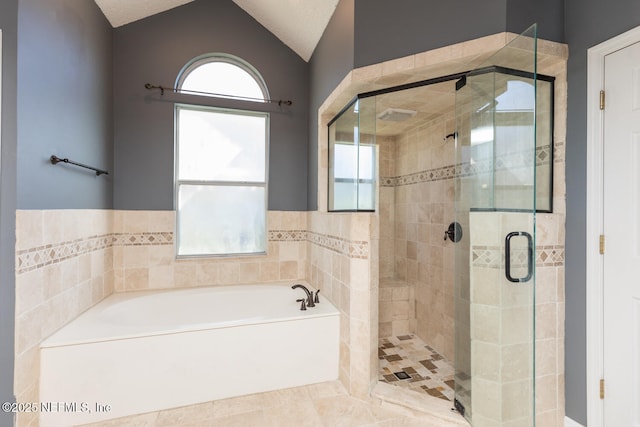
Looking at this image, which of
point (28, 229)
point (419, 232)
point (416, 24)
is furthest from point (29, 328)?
point (419, 232)

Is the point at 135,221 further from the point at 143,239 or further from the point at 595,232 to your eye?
the point at 595,232

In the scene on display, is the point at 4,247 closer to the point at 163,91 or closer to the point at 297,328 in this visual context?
the point at 297,328

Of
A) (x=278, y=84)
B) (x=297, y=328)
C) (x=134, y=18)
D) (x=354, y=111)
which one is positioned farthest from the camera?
(x=278, y=84)

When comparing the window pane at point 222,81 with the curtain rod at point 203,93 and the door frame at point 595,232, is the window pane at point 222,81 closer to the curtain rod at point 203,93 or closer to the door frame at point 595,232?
the curtain rod at point 203,93

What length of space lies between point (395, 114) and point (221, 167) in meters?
1.75

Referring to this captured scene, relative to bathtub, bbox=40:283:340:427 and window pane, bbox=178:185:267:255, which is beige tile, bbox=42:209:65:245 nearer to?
bathtub, bbox=40:283:340:427

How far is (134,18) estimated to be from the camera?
8.27 feet

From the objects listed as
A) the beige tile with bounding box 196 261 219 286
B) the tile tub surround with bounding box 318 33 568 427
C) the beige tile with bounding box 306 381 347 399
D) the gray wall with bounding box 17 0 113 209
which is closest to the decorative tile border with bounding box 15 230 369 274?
the gray wall with bounding box 17 0 113 209

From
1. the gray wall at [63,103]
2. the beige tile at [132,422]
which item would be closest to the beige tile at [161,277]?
the gray wall at [63,103]

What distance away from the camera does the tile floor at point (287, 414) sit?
1.65 m

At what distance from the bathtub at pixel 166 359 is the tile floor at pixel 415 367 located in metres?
0.50

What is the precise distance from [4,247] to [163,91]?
1.82m

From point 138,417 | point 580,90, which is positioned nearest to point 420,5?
point 580,90

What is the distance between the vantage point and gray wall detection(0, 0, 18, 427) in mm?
1334
